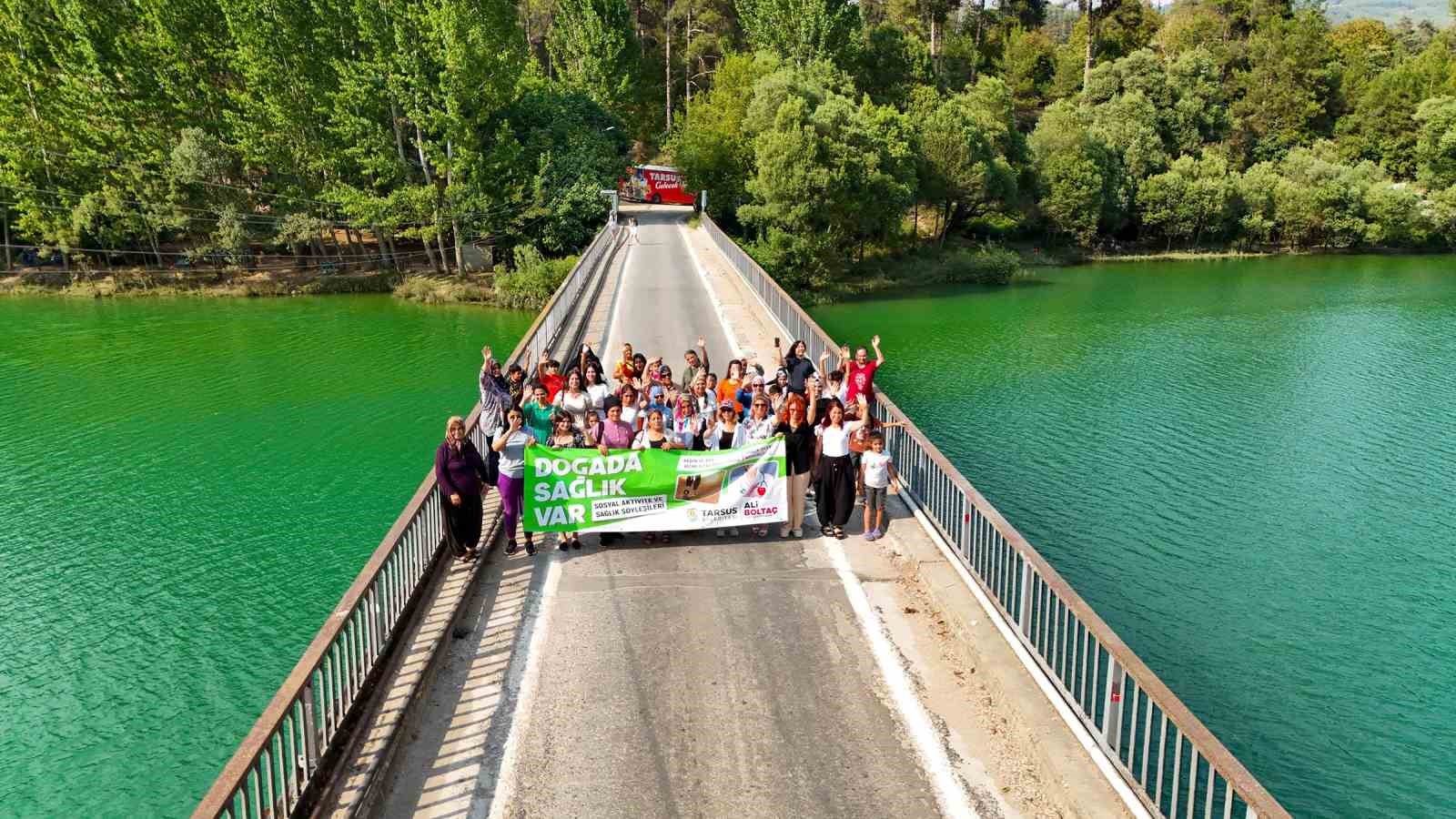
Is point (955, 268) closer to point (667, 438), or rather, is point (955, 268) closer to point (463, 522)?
point (667, 438)

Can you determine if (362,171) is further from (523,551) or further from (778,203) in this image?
(523,551)

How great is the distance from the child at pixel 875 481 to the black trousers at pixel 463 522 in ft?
13.2

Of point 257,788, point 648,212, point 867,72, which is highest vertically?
point 867,72

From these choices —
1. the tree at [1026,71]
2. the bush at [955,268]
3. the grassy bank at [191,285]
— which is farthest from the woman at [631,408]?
the tree at [1026,71]

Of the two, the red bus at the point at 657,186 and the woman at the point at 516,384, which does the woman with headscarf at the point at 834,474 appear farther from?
the red bus at the point at 657,186

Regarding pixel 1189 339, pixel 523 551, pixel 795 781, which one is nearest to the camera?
pixel 795 781

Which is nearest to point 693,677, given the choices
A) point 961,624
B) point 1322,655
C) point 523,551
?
point 961,624

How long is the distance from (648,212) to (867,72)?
1927cm

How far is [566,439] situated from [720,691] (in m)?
3.70

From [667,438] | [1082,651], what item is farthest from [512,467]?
[1082,651]

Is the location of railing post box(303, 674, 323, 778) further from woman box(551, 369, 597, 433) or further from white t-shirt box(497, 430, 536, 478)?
woman box(551, 369, 597, 433)

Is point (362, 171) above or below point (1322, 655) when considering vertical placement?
above

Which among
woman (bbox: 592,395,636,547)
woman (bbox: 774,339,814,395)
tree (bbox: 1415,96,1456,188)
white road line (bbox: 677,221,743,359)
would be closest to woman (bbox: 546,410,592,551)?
woman (bbox: 592,395,636,547)

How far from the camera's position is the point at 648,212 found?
189 ft
